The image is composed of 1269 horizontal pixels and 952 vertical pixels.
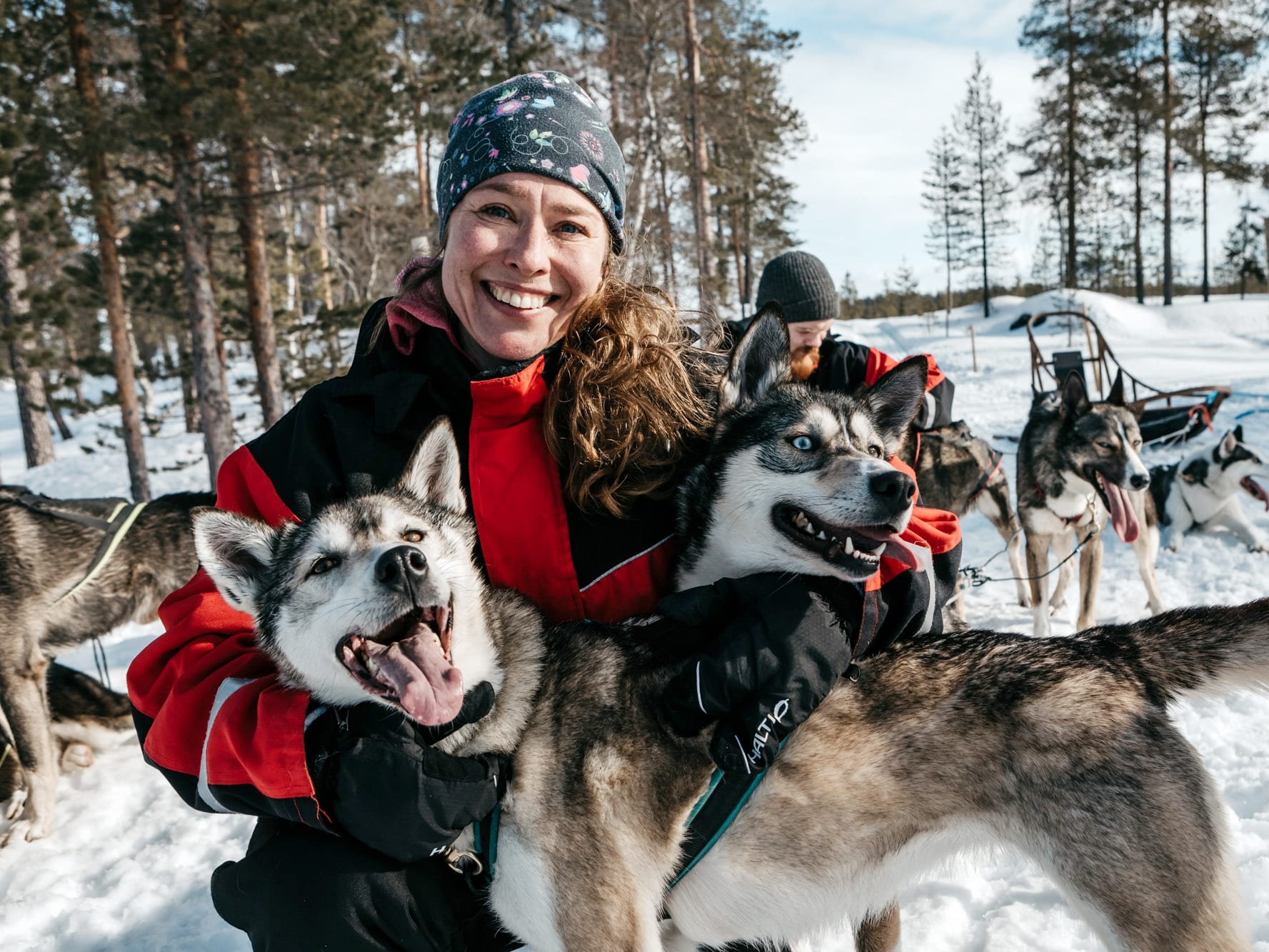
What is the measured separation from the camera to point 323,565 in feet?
5.88

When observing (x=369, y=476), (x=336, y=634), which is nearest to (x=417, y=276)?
(x=369, y=476)

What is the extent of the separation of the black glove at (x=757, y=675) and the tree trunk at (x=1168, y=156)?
29702 mm

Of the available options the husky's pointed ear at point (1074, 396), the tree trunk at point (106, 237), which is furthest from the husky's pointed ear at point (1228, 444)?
the tree trunk at point (106, 237)

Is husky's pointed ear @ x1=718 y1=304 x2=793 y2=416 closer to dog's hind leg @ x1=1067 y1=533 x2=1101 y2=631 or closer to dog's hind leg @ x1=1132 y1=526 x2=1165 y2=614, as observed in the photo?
dog's hind leg @ x1=1067 y1=533 x2=1101 y2=631

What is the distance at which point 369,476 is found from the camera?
2080 millimetres

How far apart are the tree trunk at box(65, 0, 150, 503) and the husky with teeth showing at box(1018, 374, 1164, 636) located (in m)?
9.72

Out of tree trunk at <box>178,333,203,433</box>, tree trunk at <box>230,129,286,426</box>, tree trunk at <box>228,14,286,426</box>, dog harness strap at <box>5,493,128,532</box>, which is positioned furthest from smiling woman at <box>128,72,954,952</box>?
tree trunk at <box>178,333,203,433</box>

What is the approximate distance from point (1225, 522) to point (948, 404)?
12.0 ft

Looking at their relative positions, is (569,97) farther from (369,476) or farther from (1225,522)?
(1225,522)

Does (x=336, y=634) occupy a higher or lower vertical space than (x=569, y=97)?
lower

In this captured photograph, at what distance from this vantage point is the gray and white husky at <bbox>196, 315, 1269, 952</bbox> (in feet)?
5.28

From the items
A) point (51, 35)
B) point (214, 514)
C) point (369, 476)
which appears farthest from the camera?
point (51, 35)

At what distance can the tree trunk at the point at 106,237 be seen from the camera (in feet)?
28.0

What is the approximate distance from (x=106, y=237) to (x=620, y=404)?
35.4 ft
